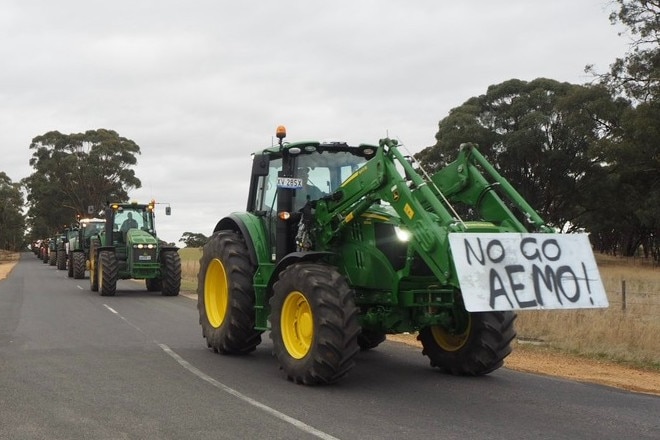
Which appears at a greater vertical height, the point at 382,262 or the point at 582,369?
the point at 382,262

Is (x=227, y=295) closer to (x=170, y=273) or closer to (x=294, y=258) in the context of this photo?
(x=294, y=258)

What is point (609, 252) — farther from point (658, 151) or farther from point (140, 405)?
point (140, 405)

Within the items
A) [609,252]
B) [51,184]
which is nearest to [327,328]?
[51,184]

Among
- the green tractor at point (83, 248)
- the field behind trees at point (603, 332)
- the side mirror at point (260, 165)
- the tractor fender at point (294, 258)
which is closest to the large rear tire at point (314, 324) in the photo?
the tractor fender at point (294, 258)

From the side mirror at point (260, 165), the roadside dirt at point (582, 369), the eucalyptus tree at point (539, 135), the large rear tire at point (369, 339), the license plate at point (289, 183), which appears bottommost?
the roadside dirt at point (582, 369)

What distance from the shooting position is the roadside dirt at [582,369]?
27.9 ft

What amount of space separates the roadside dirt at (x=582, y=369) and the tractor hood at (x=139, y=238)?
43.5ft

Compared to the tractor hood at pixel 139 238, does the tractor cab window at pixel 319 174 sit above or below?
above

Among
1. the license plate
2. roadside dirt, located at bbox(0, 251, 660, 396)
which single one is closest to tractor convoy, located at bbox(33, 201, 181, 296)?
roadside dirt, located at bbox(0, 251, 660, 396)

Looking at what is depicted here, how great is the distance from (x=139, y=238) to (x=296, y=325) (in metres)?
14.5

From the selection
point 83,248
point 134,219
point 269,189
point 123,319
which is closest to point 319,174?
point 269,189

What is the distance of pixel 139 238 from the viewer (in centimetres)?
2142

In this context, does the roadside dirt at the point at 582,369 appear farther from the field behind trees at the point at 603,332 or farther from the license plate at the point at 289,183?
the license plate at the point at 289,183

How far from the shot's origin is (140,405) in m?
6.73
